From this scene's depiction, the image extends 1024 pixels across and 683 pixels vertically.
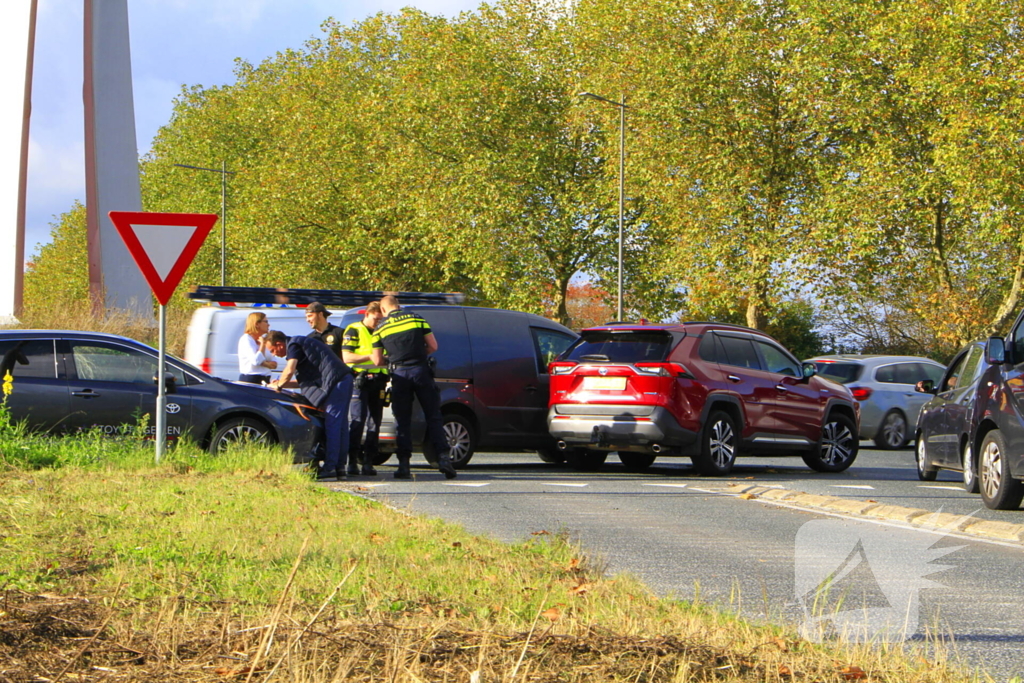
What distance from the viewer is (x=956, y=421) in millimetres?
12953

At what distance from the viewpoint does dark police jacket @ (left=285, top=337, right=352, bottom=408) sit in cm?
1235

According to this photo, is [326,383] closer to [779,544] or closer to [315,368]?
[315,368]

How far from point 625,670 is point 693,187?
1229 inches

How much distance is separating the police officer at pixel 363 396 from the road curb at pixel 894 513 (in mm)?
A: 3721

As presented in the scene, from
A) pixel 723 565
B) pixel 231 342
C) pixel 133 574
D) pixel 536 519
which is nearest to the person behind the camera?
pixel 133 574

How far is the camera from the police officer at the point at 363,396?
12961 millimetres

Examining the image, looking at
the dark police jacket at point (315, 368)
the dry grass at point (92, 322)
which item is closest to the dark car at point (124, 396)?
the dark police jacket at point (315, 368)

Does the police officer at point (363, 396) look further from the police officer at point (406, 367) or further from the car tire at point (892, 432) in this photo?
the car tire at point (892, 432)

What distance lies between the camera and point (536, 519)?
9477mm

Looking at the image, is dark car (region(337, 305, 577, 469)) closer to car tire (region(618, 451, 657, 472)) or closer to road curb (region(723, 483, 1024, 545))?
car tire (region(618, 451, 657, 472))

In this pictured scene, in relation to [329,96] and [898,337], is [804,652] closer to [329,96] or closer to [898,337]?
[329,96]

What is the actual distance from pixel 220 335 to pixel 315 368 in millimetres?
3574

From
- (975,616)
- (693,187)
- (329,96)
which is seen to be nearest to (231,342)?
(975,616)

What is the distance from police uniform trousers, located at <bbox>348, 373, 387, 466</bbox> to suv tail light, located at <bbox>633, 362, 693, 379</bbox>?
114 inches
